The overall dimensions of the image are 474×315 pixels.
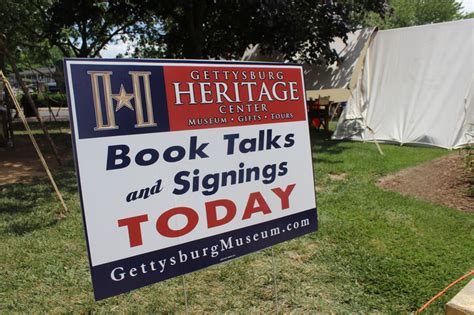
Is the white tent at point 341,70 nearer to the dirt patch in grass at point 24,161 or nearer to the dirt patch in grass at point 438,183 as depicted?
the dirt patch in grass at point 438,183

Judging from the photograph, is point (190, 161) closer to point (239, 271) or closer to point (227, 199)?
point (227, 199)

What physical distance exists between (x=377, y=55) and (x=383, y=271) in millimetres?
7991

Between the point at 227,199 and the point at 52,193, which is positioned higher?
the point at 227,199

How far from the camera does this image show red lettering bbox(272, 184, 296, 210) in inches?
94.6

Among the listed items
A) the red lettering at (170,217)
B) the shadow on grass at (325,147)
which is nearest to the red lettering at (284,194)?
the red lettering at (170,217)

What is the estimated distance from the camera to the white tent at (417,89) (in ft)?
27.7

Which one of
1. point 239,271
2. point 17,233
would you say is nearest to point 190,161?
point 239,271

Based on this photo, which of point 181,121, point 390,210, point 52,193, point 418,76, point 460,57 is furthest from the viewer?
point 418,76

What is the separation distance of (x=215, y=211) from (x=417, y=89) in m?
8.59

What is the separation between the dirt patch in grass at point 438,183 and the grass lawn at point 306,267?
39cm

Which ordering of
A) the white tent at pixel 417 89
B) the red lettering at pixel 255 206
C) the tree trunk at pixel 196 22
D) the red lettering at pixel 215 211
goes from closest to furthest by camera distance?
the red lettering at pixel 215 211, the red lettering at pixel 255 206, the white tent at pixel 417 89, the tree trunk at pixel 196 22

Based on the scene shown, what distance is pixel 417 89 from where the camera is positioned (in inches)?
361

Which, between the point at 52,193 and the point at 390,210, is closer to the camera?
Result: the point at 390,210

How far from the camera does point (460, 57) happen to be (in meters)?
8.44
